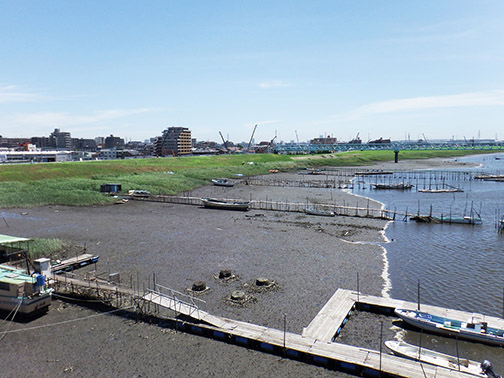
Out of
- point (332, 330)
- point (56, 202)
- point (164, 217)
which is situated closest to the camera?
point (332, 330)

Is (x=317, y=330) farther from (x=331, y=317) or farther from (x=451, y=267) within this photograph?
(x=451, y=267)

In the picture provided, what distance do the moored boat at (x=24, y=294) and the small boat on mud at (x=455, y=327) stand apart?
25659mm

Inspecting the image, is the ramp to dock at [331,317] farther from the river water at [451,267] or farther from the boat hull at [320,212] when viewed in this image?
the boat hull at [320,212]

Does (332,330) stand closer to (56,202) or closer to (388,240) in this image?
(388,240)

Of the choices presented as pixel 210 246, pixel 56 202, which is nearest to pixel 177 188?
pixel 56 202

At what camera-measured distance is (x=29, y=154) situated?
5743 inches

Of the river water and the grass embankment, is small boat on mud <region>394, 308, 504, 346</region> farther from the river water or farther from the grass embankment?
the grass embankment

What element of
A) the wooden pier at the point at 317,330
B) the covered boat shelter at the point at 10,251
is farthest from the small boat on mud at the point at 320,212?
the covered boat shelter at the point at 10,251

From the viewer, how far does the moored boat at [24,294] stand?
25.0m

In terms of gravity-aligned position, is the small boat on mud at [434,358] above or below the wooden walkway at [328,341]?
below

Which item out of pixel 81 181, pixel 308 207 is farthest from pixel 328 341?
pixel 81 181

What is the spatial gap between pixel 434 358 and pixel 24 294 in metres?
27.2

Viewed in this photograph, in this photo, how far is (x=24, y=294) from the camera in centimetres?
2511

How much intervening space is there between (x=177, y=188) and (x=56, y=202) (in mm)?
29945
